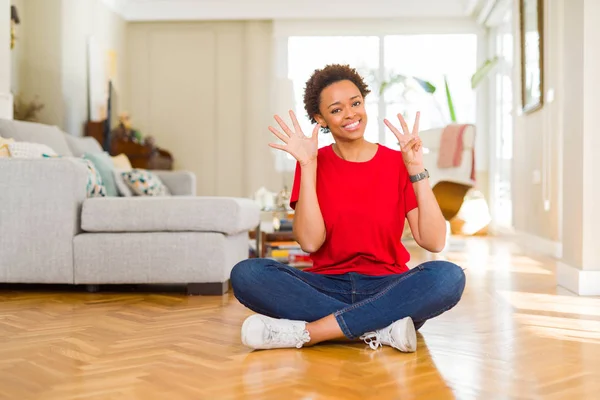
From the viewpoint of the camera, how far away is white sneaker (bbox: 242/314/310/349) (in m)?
2.13

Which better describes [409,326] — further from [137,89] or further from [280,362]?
[137,89]

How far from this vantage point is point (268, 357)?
6.78 ft

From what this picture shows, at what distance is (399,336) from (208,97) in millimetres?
6847

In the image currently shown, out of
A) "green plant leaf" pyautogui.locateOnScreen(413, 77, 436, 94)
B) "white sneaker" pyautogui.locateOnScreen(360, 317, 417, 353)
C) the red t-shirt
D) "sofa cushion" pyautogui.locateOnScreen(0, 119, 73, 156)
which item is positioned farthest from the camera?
"green plant leaf" pyautogui.locateOnScreen(413, 77, 436, 94)

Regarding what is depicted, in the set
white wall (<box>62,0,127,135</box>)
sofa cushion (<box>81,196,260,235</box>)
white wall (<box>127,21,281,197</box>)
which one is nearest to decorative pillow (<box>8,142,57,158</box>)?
sofa cushion (<box>81,196,260,235</box>)

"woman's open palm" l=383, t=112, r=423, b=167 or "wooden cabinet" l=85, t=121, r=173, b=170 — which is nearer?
"woman's open palm" l=383, t=112, r=423, b=167

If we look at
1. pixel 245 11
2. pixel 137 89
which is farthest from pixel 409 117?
pixel 137 89

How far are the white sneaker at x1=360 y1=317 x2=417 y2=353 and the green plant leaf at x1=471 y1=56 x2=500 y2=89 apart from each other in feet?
19.6

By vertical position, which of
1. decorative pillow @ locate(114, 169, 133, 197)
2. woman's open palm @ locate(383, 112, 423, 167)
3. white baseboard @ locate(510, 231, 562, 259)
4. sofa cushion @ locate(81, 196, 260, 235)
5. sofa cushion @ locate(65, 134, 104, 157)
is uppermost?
→ sofa cushion @ locate(65, 134, 104, 157)

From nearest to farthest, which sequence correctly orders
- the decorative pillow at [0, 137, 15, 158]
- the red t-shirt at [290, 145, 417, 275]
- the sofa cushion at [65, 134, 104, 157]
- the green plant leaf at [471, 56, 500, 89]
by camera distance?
the red t-shirt at [290, 145, 417, 275]
the decorative pillow at [0, 137, 15, 158]
the sofa cushion at [65, 134, 104, 157]
the green plant leaf at [471, 56, 500, 89]

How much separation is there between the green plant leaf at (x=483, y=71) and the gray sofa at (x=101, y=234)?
4.96 m

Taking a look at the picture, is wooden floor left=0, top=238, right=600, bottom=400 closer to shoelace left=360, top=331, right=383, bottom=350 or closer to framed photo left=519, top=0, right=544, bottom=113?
shoelace left=360, top=331, right=383, bottom=350

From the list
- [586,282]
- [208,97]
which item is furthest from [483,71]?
[586,282]

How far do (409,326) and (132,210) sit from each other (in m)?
1.76
